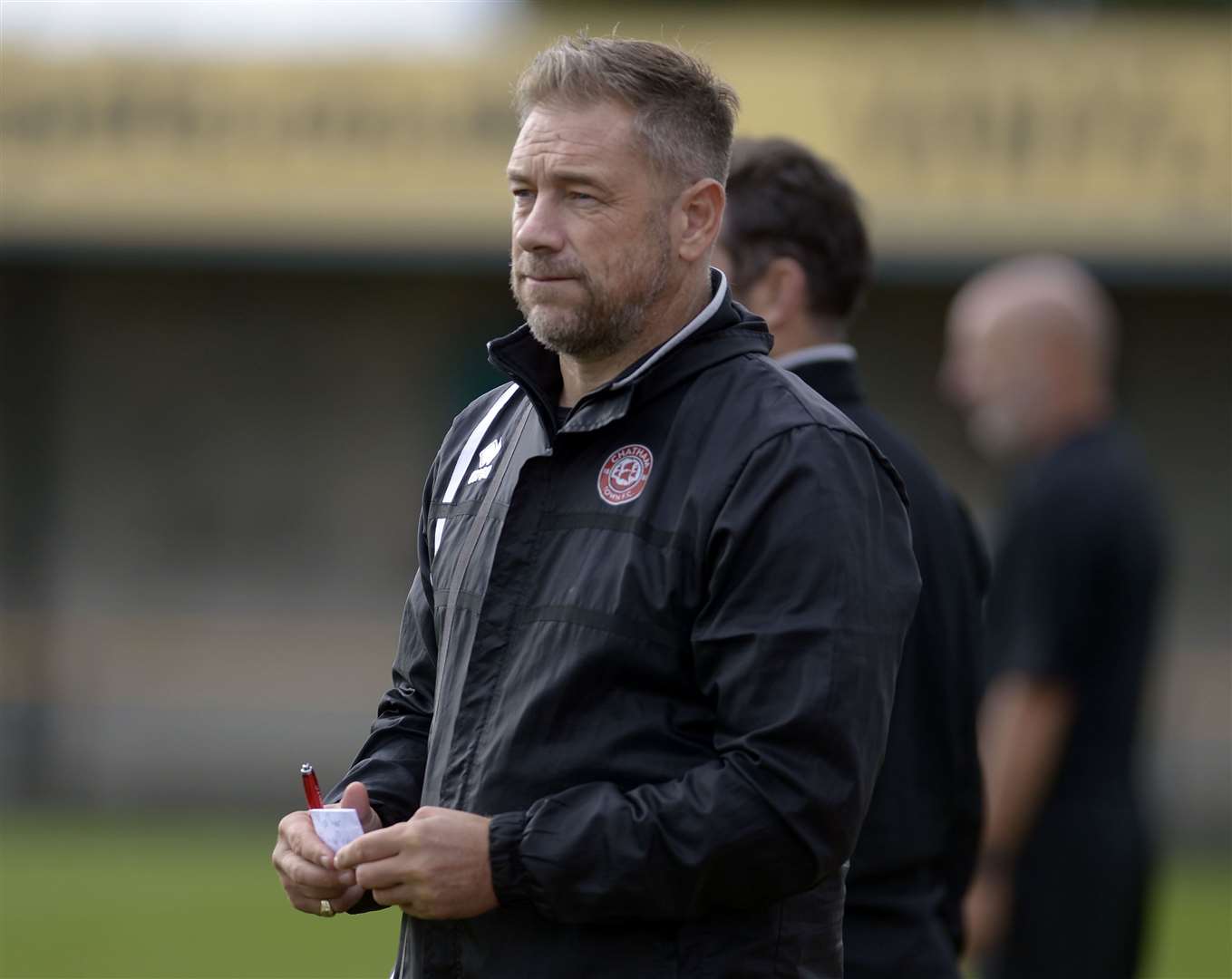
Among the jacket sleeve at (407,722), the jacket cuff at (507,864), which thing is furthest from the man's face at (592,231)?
the jacket cuff at (507,864)

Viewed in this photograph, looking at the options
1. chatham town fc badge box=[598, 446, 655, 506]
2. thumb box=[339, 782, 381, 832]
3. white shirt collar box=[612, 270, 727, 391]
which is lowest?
thumb box=[339, 782, 381, 832]

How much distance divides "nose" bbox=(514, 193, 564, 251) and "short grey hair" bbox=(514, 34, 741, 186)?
15 centimetres

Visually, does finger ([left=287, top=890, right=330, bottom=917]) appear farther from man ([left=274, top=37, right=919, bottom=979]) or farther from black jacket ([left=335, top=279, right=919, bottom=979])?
black jacket ([left=335, top=279, right=919, bottom=979])

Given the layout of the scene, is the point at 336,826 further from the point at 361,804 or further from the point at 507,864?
the point at 507,864

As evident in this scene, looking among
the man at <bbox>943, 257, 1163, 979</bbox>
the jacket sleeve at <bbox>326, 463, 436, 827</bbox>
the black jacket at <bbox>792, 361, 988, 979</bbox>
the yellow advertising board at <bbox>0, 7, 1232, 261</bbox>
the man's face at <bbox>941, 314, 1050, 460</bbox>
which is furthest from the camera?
the yellow advertising board at <bbox>0, 7, 1232, 261</bbox>

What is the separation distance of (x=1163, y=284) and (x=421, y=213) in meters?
4.93

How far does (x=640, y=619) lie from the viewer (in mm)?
2688

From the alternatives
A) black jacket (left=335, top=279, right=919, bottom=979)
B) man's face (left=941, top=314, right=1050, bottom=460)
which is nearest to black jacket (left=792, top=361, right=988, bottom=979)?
black jacket (left=335, top=279, right=919, bottom=979)

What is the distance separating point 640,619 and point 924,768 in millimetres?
1141

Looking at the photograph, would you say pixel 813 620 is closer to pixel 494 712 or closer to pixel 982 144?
pixel 494 712

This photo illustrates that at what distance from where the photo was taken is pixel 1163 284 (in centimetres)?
1328

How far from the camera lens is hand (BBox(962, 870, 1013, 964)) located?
512 centimetres

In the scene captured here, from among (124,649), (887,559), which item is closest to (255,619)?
(124,649)

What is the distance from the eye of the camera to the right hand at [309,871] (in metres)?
2.81
